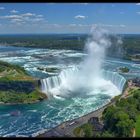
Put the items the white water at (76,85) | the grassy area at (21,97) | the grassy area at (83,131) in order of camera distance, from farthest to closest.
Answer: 1. the white water at (76,85)
2. the grassy area at (21,97)
3. the grassy area at (83,131)

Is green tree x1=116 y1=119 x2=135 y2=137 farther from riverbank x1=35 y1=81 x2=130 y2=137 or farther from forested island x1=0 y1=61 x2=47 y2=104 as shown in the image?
forested island x1=0 y1=61 x2=47 y2=104

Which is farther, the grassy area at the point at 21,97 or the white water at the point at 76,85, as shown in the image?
the white water at the point at 76,85

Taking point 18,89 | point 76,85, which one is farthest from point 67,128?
point 76,85

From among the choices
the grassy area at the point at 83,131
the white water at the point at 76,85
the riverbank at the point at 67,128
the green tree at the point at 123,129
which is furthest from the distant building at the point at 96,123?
the white water at the point at 76,85

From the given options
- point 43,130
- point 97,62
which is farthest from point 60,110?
point 97,62

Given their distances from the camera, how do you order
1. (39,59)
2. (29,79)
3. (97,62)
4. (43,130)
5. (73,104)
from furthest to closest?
(39,59) → (97,62) → (29,79) → (73,104) → (43,130)

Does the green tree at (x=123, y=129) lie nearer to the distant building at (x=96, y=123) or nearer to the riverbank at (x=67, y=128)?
the distant building at (x=96, y=123)

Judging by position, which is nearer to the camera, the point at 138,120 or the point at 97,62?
the point at 138,120

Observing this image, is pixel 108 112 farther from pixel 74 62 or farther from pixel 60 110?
pixel 74 62
